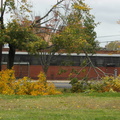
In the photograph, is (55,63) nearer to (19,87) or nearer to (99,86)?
(99,86)

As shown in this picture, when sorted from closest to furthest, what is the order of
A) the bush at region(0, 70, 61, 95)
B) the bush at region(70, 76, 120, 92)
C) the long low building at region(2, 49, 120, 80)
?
the bush at region(0, 70, 61, 95)
the bush at region(70, 76, 120, 92)
the long low building at region(2, 49, 120, 80)

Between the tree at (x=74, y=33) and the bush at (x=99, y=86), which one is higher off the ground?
the tree at (x=74, y=33)

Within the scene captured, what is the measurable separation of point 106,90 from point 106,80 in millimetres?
854

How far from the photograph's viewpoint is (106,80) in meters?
19.7

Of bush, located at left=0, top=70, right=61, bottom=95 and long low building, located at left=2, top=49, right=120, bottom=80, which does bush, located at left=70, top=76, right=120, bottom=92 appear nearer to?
bush, located at left=0, top=70, right=61, bottom=95

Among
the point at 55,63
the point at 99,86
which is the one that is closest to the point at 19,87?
the point at 99,86

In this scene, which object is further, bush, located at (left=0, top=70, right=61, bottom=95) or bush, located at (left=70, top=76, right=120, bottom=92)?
bush, located at (left=70, top=76, right=120, bottom=92)

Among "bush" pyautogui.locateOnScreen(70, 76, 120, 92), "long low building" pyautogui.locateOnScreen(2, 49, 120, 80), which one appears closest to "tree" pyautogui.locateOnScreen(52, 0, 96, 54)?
"bush" pyautogui.locateOnScreen(70, 76, 120, 92)

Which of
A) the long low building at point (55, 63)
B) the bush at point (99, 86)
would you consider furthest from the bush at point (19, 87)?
the long low building at point (55, 63)

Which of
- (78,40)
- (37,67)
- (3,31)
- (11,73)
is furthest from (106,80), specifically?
(37,67)

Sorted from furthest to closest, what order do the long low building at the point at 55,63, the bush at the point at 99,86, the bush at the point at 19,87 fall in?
the long low building at the point at 55,63
the bush at the point at 99,86
the bush at the point at 19,87

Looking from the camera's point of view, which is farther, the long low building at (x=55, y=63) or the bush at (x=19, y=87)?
the long low building at (x=55, y=63)

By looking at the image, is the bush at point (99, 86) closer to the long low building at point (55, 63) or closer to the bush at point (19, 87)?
the bush at point (19, 87)

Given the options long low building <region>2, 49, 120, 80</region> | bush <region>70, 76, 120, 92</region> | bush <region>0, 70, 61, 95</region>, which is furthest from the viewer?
long low building <region>2, 49, 120, 80</region>
